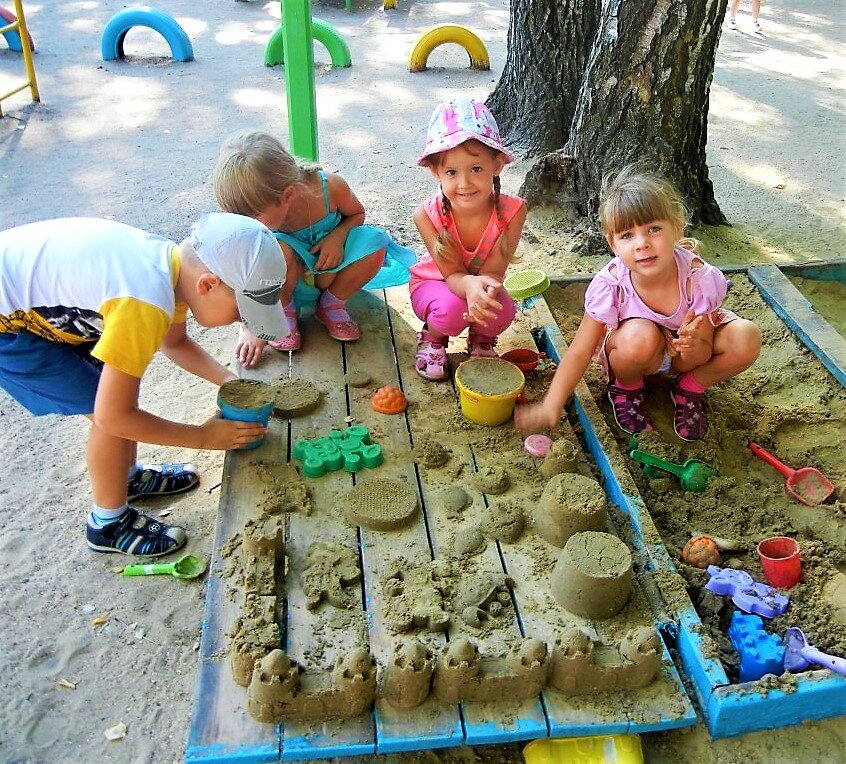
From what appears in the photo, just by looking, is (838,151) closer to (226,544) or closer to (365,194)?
(365,194)

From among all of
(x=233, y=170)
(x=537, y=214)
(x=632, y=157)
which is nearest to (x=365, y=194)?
(x=537, y=214)

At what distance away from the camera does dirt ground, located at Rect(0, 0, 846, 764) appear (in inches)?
72.6

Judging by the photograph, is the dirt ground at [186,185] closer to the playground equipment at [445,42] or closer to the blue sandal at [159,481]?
the blue sandal at [159,481]

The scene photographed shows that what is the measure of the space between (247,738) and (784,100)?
20.2 feet

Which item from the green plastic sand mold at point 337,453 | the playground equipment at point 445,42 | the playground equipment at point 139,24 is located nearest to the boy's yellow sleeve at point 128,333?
the green plastic sand mold at point 337,453

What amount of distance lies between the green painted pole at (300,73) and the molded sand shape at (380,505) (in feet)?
5.40

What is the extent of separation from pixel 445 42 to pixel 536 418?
5331mm

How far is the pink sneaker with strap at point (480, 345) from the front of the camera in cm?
264

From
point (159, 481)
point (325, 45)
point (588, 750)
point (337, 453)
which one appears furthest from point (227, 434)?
point (325, 45)

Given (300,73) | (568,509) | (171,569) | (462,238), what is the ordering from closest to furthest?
(568,509)
(171,569)
(462,238)
(300,73)

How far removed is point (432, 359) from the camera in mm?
2584

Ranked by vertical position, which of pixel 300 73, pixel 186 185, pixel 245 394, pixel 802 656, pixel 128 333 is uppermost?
pixel 300 73

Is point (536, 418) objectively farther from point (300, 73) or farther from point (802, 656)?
point (300, 73)

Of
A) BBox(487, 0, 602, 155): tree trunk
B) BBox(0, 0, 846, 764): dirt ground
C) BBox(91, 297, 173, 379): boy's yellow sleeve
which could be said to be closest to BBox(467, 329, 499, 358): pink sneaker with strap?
BBox(0, 0, 846, 764): dirt ground
